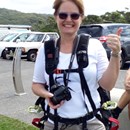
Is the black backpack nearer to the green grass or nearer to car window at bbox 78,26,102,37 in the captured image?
the green grass

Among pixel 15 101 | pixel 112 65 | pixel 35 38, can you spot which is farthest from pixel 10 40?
pixel 112 65

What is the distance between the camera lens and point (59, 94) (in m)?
2.46

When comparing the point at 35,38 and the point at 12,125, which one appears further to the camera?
the point at 35,38

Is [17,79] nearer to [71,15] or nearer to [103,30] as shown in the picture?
[103,30]

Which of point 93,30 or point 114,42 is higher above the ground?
point 114,42

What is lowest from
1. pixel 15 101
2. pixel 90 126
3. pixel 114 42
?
pixel 15 101

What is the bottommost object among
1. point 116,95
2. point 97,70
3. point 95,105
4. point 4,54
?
point 4,54

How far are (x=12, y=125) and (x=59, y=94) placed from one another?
3592 millimetres

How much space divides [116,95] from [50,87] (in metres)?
1.57

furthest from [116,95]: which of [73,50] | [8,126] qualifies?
[8,126]

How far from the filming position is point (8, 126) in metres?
5.81

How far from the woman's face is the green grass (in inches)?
132

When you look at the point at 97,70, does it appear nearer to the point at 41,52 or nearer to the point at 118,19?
the point at 41,52

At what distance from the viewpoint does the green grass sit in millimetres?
5691
